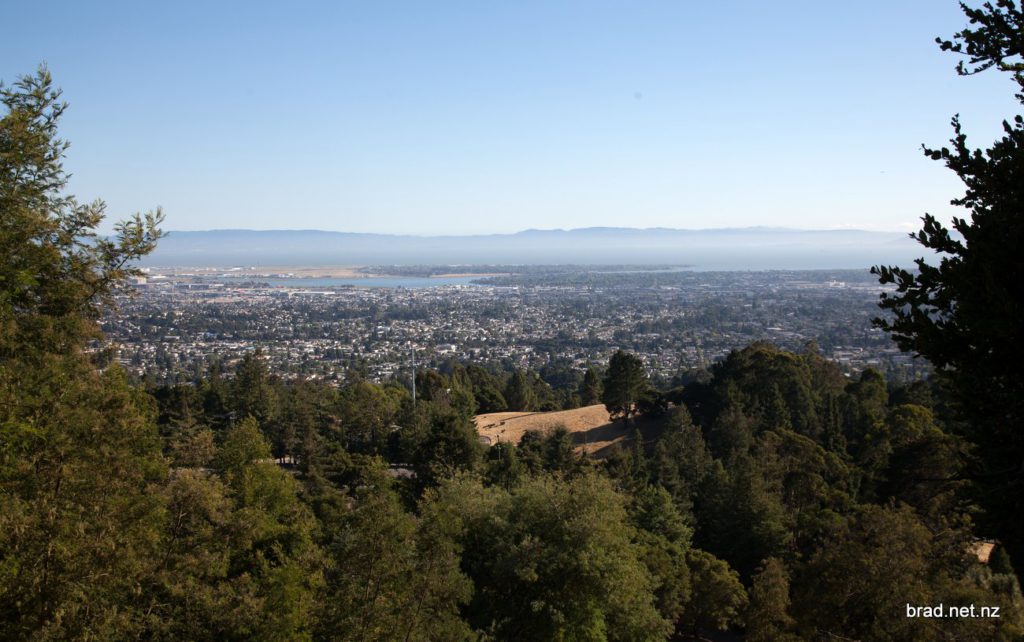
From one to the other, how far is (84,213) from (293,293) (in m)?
99.9

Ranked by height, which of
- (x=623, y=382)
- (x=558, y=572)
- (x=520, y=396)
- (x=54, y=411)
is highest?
(x=54, y=411)

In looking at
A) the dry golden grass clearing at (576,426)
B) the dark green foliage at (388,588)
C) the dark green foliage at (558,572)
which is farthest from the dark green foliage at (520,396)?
the dark green foliage at (388,588)

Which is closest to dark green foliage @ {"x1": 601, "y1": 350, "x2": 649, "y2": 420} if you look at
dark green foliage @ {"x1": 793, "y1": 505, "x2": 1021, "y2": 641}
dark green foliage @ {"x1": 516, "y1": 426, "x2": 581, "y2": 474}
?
dark green foliage @ {"x1": 516, "y1": 426, "x2": 581, "y2": 474}

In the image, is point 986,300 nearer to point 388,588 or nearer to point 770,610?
point 388,588

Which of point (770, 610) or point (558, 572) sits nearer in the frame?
point (558, 572)

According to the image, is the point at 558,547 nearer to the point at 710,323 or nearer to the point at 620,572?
the point at 620,572

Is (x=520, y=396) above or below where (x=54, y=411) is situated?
below

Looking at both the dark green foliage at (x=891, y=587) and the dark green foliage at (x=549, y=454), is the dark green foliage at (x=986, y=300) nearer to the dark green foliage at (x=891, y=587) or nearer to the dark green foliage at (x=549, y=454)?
the dark green foliage at (x=891, y=587)

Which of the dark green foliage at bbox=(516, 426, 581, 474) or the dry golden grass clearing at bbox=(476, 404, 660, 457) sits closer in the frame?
the dark green foliage at bbox=(516, 426, 581, 474)

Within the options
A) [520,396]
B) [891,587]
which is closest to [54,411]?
[891,587]

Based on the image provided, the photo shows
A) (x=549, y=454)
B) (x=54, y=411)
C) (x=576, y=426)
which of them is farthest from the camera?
(x=576, y=426)

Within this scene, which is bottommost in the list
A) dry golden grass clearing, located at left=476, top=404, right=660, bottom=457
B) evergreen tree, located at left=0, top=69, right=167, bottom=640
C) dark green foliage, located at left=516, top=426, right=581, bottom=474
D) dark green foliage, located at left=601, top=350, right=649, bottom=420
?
dry golden grass clearing, located at left=476, top=404, right=660, bottom=457

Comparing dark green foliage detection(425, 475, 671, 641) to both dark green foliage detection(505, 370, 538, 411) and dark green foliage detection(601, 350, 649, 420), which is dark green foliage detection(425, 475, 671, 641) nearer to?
dark green foliage detection(601, 350, 649, 420)

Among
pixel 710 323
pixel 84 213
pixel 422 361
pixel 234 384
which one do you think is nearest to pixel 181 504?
pixel 84 213
